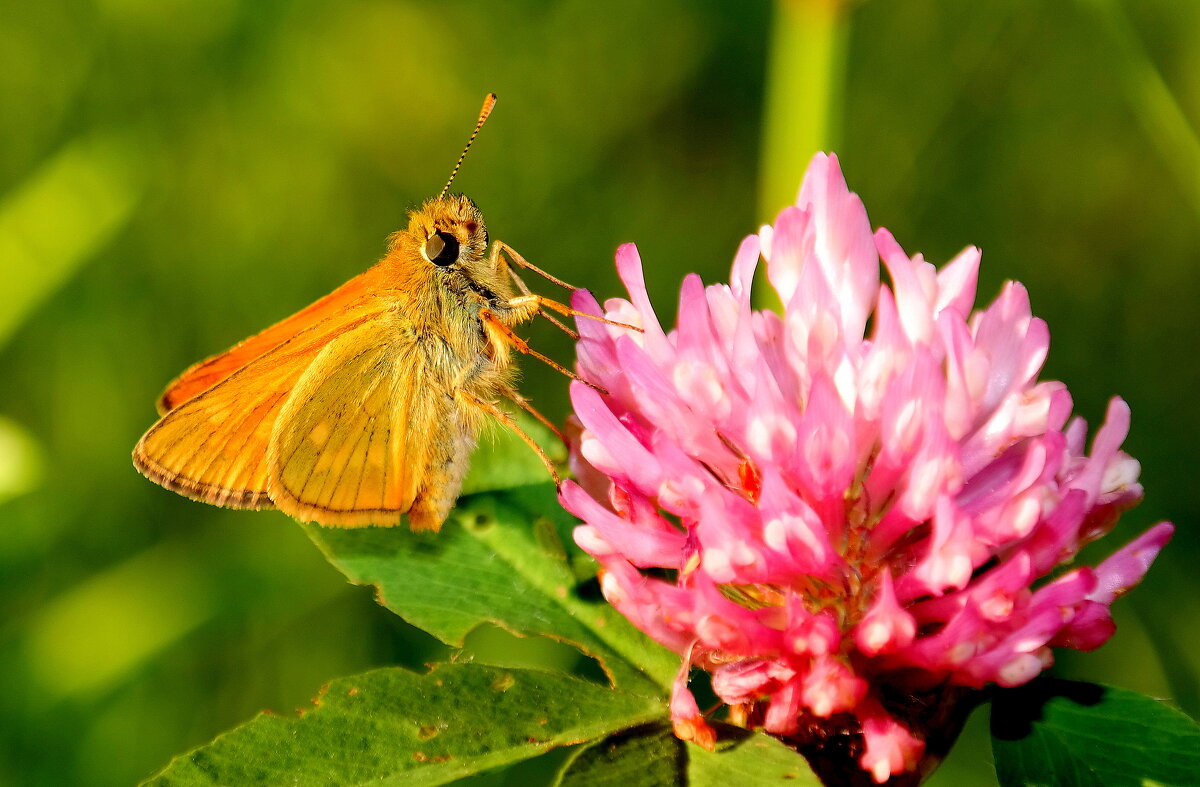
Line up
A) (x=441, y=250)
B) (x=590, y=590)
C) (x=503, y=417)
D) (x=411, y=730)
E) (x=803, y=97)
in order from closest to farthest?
(x=411, y=730) < (x=590, y=590) < (x=503, y=417) < (x=441, y=250) < (x=803, y=97)

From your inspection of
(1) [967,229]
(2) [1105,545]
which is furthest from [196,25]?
(2) [1105,545]

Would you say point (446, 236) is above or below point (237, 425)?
above

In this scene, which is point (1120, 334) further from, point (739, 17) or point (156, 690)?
point (156, 690)

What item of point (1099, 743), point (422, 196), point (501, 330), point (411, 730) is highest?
point (422, 196)

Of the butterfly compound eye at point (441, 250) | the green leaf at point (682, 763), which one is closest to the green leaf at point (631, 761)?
the green leaf at point (682, 763)

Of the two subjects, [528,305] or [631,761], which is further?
[528,305]

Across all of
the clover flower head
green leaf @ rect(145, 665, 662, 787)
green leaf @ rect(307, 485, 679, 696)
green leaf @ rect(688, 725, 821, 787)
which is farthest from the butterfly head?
green leaf @ rect(688, 725, 821, 787)

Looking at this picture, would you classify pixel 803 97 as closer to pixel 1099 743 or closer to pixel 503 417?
pixel 503 417

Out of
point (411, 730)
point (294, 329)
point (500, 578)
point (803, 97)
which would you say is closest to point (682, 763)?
point (411, 730)
